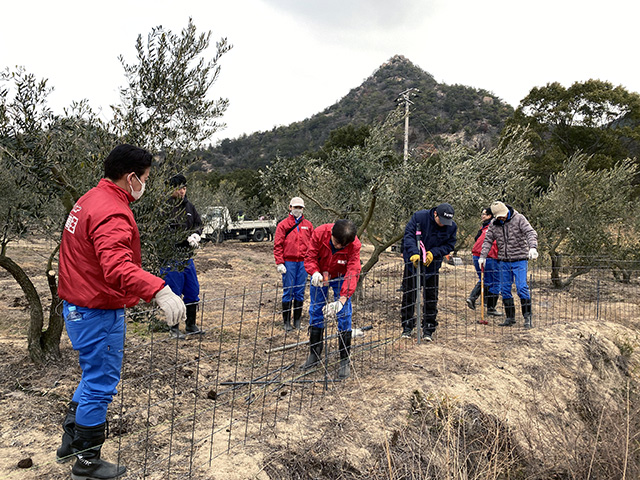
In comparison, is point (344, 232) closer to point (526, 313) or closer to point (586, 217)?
point (526, 313)

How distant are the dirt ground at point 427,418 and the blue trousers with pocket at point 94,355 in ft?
1.68

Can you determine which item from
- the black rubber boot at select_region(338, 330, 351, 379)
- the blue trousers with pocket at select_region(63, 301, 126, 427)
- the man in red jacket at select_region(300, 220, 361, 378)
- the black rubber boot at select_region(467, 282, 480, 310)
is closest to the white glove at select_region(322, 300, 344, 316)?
the man in red jacket at select_region(300, 220, 361, 378)

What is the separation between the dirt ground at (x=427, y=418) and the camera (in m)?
2.98

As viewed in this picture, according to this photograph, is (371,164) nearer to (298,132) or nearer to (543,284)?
(543,284)

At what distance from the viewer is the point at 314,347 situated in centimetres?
466

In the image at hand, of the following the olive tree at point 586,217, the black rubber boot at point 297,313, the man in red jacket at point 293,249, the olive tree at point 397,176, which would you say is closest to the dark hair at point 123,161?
the man in red jacket at point 293,249

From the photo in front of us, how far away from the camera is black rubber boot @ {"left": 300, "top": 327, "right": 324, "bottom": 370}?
4547 millimetres

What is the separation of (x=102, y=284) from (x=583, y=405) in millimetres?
5191

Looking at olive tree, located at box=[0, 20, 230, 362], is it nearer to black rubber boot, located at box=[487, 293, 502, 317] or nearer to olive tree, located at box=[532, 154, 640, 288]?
black rubber boot, located at box=[487, 293, 502, 317]

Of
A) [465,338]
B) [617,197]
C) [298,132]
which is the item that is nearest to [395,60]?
[298,132]

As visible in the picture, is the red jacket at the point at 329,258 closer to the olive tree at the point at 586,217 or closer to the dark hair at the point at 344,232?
the dark hair at the point at 344,232

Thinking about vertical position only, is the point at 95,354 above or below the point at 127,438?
above

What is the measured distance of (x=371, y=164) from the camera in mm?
7656

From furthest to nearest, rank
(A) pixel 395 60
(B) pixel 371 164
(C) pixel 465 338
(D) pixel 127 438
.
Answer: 1. (A) pixel 395 60
2. (B) pixel 371 164
3. (C) pixel 465 338
4. (D) pixel 127 438
